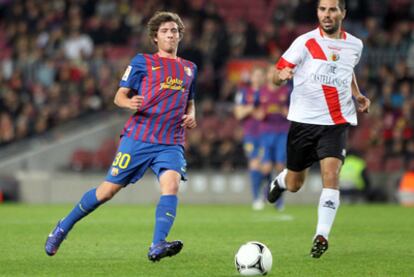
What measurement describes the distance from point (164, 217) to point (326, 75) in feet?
7.26

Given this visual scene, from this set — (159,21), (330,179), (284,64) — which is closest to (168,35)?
(159,21)

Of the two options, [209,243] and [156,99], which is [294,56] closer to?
[156,99]

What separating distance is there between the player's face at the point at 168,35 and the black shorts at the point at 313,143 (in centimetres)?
164

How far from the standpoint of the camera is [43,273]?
7.73 meters

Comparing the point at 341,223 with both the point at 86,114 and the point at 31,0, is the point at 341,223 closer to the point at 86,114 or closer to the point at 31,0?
the point at 86,114

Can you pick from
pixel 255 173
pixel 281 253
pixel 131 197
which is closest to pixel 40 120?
pixel 131 197

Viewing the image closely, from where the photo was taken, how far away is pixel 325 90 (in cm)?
952

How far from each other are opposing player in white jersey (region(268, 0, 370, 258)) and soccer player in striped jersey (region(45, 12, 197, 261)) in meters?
1.05

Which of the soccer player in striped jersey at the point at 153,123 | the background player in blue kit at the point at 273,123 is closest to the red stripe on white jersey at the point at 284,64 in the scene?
the soccer player in striped jersey at the point at 153,123

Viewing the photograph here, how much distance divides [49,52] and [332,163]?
14.8m

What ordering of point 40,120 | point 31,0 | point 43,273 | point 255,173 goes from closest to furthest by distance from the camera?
1. point 43,273
2. point 255,173
3. point 40,120
4. point 31,0

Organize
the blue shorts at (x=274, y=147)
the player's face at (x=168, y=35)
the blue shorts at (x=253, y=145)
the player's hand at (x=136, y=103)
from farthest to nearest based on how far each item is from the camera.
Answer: the blue shorts at (x=253, y=145) < the blue shorts at (x=274, y=147) < the player's face at (x=168, y=35) < the player's hand at (x=136, y=103)

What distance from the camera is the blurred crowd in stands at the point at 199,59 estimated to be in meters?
20.3

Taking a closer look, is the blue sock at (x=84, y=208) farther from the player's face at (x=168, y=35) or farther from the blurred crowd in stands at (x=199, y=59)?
the blurred crowd in stands at (x=199, y=59)
